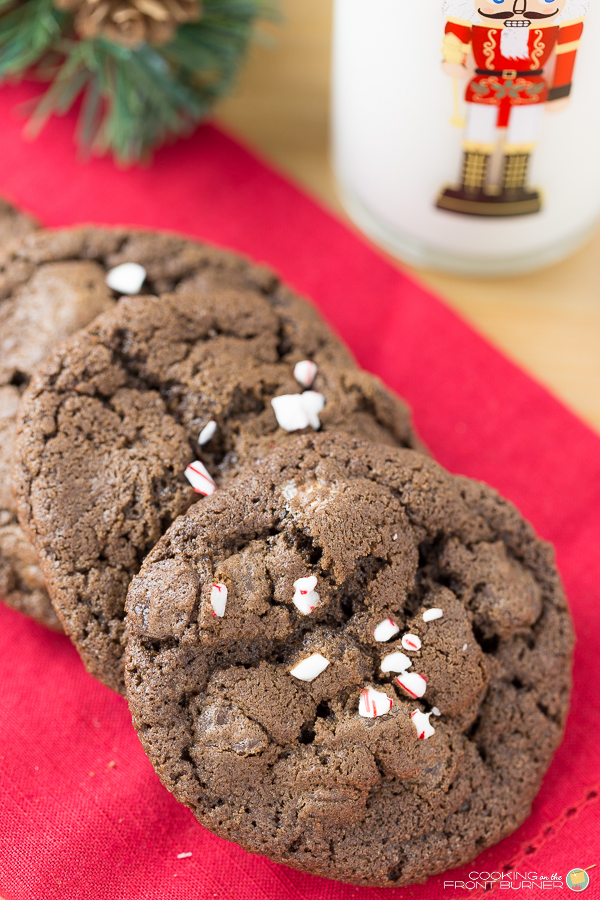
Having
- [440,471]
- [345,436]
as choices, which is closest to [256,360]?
[345,436]

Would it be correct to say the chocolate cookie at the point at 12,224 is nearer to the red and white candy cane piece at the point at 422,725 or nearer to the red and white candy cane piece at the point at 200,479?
the red and white candy cane piece at the point at 200,479

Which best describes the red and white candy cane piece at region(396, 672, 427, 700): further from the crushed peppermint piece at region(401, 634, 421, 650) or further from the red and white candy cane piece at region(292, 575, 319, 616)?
the red and white candy cane piece at region(292, 575, 319, 616)

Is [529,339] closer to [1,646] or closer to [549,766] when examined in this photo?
[549,766]

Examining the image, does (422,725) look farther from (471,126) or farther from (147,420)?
(471,126)

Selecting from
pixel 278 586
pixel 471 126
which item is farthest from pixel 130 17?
pixel 278 586

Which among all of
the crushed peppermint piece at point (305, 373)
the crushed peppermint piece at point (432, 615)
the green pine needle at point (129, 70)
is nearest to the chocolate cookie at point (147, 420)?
the crushed peppermint piece at point (305, 373)
